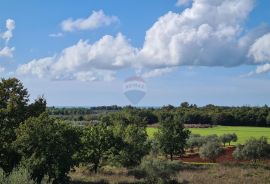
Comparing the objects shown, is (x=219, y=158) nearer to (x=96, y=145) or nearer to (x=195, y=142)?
(x=195, y=142)

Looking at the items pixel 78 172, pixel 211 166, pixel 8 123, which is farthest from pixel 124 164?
pixel 8 123

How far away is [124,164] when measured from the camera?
6600 centimetres

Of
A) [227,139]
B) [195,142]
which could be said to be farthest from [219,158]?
[227,139]

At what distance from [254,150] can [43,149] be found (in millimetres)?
40303

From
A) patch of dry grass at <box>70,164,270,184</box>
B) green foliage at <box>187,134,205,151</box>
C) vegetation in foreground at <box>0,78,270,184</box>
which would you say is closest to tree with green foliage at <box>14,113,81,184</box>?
vegetation in foreground at <box>0,78,270,184</box>

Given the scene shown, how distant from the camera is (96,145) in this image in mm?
58906

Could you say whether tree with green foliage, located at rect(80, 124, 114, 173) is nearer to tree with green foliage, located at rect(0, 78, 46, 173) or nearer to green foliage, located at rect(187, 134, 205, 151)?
tree with green foliage, located at rect(0, 78, 46, 173)

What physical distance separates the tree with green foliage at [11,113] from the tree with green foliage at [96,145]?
9.33 m

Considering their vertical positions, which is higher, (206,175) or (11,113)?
(11,113)

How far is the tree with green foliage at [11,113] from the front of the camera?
156 feet

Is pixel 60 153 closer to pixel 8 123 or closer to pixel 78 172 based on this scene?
pixel 8 123

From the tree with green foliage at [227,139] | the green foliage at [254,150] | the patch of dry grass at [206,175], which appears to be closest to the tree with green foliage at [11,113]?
the patch of dry grass at [206,175]

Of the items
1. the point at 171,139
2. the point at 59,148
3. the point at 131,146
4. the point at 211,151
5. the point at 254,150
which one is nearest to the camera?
the point at 59,148

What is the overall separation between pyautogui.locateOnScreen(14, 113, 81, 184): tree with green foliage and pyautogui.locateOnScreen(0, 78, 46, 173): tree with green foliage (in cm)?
253
